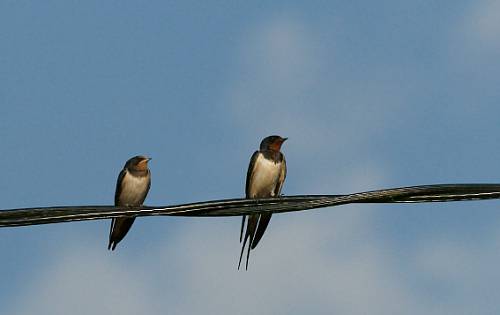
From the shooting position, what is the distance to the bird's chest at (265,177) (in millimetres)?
11109

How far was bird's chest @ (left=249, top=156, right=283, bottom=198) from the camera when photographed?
11.1 metres

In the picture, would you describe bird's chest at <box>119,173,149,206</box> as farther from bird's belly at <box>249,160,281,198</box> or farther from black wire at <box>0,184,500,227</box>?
black wire at <box>0,184,500,227</box>

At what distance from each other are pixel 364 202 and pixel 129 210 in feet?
3.75

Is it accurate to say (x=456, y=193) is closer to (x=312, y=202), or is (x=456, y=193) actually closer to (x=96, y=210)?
(x=312, y=202)

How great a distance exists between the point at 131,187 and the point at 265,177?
1.41m

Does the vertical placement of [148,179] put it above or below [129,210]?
above

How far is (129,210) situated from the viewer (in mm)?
5473

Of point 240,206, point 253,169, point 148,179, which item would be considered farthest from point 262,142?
point 240,206

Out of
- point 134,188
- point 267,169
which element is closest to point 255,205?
point 267,169

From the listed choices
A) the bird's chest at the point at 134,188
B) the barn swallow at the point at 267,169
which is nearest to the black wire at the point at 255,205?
the barn swallow at the point at 267,169

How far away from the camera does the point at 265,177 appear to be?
36.5 ft

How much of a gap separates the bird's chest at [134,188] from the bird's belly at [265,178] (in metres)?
1.11

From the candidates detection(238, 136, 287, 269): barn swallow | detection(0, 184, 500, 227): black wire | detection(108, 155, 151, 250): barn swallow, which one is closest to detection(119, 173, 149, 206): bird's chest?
detection(108, 155, 151, 250): barn swallow

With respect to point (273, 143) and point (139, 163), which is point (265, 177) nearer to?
point (273, 143)
